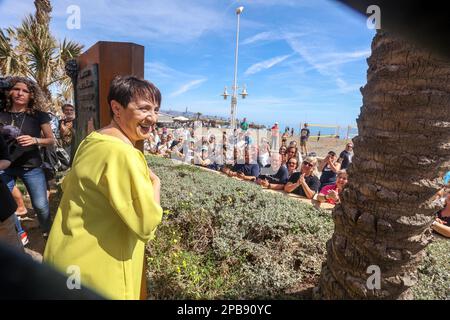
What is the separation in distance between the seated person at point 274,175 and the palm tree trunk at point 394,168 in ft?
15.2

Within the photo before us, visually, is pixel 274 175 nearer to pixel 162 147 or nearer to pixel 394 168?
pixel 394 168

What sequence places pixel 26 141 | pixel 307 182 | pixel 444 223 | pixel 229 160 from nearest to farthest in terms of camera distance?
pixel 26 141 → pixel 444 223 → pixel 307 182 → pixel 229 160

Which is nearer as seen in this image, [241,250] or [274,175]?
[241,250]

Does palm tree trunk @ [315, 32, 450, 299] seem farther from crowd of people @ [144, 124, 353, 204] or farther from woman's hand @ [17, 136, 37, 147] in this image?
woman's hand @ [17, 136, 37, 147]

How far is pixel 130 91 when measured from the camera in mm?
1555

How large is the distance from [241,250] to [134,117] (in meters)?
2.06

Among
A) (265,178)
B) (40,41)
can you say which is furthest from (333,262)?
(40,41)

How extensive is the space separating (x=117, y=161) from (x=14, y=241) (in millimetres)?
1806

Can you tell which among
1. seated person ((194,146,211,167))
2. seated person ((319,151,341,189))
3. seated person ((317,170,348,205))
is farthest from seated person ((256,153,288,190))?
seated person ((194,146,211,167))

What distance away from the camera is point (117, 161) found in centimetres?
129

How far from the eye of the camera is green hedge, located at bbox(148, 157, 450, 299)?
2.58m

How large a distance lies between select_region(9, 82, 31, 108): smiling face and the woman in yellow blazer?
260 centimetres

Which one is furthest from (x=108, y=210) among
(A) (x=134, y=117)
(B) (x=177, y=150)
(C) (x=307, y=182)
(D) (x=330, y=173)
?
(B) (x=177, y=150)

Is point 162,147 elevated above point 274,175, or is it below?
above
